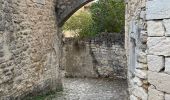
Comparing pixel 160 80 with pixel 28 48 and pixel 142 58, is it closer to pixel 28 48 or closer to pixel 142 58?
pixel 142 58

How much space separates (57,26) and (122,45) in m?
2.92

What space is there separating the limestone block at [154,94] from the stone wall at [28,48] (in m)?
3.23

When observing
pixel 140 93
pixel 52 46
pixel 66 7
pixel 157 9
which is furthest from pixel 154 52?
pixel 66 7

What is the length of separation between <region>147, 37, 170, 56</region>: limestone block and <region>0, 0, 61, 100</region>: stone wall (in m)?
3.29

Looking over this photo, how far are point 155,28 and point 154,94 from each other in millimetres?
723

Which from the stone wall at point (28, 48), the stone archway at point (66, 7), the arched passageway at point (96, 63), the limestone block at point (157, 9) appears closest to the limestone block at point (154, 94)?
the limestone block at point (157, 9)

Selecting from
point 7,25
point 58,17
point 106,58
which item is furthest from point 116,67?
point 7,25

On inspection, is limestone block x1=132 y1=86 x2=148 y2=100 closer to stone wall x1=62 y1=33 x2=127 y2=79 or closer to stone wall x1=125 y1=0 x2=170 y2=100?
stone wall x1=125 y1=0 x2=170 y2=100

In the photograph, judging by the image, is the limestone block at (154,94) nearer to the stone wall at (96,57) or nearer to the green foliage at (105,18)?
the stone wall at (96,57)

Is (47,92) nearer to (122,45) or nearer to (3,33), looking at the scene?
(3,33)

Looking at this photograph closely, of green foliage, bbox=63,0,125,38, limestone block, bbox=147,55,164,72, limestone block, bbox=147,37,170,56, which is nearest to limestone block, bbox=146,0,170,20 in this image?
limestone block, bbox=147,37,170,56

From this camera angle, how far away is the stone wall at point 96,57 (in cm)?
1170

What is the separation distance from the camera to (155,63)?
3.64m

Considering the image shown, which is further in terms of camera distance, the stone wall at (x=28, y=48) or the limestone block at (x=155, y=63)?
the stone wall at (x=28, y=48)
